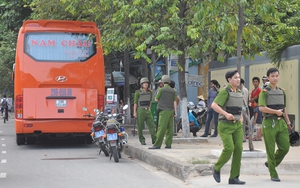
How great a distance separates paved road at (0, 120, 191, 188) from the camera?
36.0 feet

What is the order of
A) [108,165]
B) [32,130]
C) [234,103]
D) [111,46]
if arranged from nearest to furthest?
[234,103]
[108,165]
[32,130]
[111,46]

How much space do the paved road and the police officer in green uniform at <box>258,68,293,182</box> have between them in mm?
1567

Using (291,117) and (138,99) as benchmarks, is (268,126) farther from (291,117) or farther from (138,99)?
(291,117)

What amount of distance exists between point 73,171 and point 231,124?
414cm

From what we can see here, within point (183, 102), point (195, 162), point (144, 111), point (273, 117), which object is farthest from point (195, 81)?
point (273, 117)

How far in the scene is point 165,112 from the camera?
15469mm

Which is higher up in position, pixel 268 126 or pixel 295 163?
pixel 268 126

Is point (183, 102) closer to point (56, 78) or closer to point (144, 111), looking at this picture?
point (144, 111)

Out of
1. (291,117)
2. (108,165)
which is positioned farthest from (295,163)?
(291,117)

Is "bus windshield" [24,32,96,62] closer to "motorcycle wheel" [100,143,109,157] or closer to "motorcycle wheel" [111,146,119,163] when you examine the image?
"motorcycle wheel" [100,143,109,157]

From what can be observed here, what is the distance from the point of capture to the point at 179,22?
56.1ft

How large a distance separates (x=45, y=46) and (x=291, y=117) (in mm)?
7325

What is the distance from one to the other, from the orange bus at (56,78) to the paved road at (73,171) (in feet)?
2.50

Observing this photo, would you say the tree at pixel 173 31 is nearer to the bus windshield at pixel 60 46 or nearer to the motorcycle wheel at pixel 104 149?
the bus windshield at pixel 60 46
